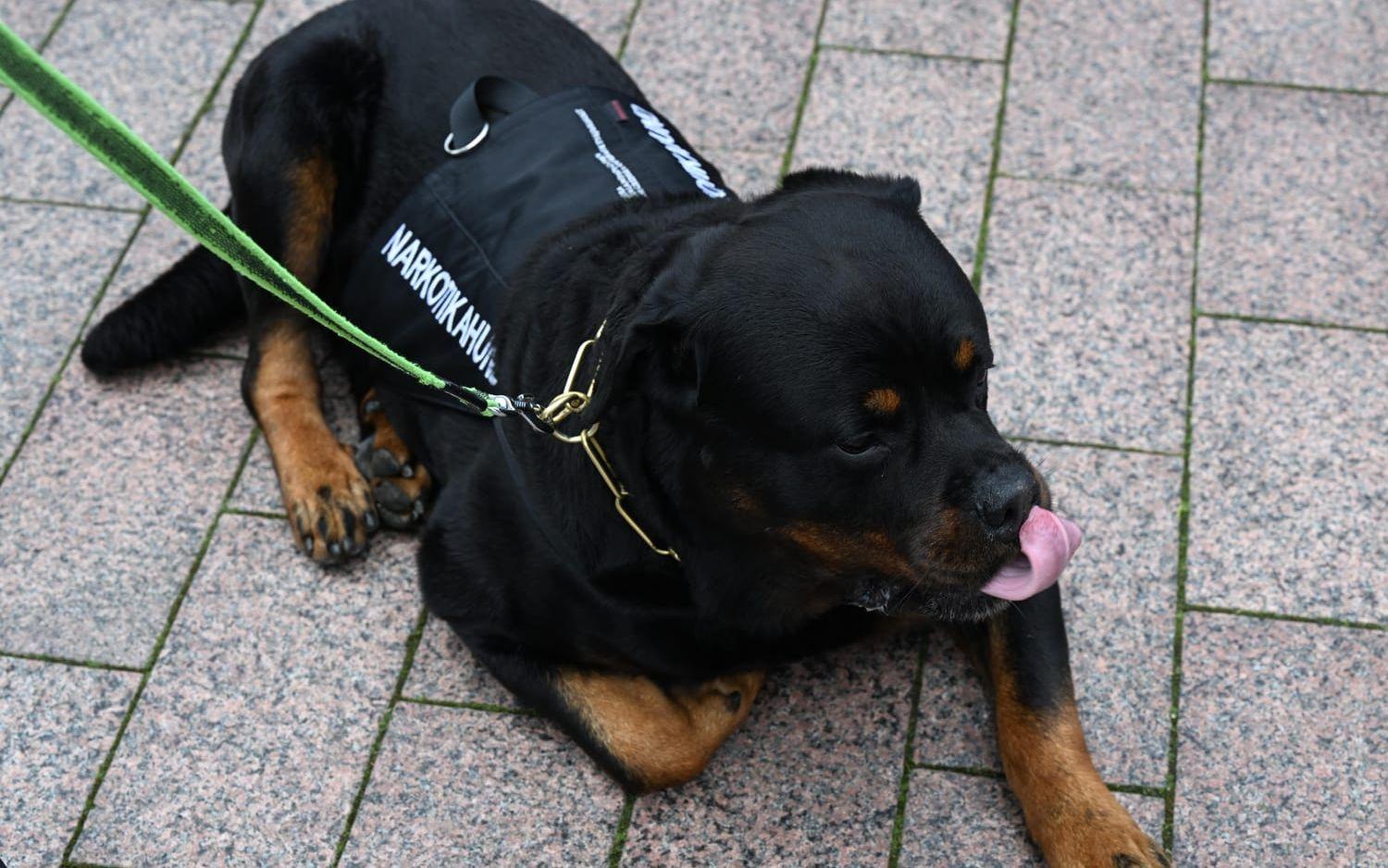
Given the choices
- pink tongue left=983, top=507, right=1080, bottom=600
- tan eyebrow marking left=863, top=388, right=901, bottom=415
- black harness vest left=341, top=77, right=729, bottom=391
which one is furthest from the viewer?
black harness vest left=341, top=77, right=729, bottom=391

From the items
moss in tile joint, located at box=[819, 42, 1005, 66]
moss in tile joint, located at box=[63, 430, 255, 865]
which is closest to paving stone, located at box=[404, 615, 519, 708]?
moss in tile joint, located at box=[63, 430, 255, 865]

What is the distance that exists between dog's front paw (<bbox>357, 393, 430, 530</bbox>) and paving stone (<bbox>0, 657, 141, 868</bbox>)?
71cm

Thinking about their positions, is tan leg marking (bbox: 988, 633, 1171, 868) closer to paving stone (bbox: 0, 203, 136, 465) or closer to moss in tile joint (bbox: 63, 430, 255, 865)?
moss in tile joint (bbox: 63, 430, 255, 865)

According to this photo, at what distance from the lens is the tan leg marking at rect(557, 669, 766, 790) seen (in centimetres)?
333

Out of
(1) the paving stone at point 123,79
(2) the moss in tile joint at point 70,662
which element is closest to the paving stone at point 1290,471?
(2) the moss in tile joint at point 70,662

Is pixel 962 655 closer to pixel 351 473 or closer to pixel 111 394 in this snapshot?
pixel 351 473

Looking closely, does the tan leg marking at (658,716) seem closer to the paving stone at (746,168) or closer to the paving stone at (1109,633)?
the paving stone at (1109,633)

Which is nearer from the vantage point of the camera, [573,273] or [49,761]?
[573,273]

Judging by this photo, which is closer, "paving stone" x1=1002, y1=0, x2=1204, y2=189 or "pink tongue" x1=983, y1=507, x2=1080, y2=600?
"pink tongue" x1=983, y1=507, x2=1080, y2=600

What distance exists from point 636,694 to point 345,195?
155cm

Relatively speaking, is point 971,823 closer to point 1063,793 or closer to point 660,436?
point 1063,793

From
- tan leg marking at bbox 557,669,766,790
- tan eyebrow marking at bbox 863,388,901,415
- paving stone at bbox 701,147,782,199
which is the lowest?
tan leg marking at bbox 557,669,766,790

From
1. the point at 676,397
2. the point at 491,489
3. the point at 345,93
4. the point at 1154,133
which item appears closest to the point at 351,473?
the point at 491,489

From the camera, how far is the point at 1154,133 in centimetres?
477
